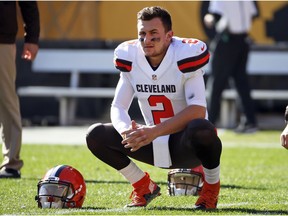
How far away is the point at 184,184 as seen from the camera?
588cm

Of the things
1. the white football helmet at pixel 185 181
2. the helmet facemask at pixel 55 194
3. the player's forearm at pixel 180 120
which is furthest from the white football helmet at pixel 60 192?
the white football helmet at pixel 185 181

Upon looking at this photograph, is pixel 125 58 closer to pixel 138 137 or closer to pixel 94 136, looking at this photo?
pixel 94 136

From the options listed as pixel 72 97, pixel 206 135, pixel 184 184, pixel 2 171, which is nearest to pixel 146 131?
pixel 206 135

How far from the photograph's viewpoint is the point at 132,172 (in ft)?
17.4

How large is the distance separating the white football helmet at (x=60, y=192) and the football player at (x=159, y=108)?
246mm

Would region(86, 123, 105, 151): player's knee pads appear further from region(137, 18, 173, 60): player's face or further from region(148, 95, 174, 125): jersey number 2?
region(137, 18, 173, 60): player's face

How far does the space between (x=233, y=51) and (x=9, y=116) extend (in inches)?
180

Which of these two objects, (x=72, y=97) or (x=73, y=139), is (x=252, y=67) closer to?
(x=72, y=97)

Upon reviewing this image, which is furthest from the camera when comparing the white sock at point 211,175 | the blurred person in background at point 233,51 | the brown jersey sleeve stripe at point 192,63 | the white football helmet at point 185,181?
the blurred person in background at point 233,51

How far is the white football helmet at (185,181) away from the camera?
5.87 meters

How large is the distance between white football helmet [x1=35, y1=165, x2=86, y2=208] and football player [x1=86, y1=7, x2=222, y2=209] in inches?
9.7

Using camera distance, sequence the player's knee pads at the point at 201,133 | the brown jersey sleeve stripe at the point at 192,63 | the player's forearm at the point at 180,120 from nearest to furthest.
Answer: the player's knee pads at the point at 201,133, the player's forearm at the point at 180,120, the brown jersey sleeve stripe at the point at 192,63

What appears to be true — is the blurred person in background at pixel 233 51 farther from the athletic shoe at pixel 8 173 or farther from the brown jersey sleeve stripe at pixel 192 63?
the brown jersey sleeve stripe at pixel 192 63

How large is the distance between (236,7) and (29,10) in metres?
4.39
